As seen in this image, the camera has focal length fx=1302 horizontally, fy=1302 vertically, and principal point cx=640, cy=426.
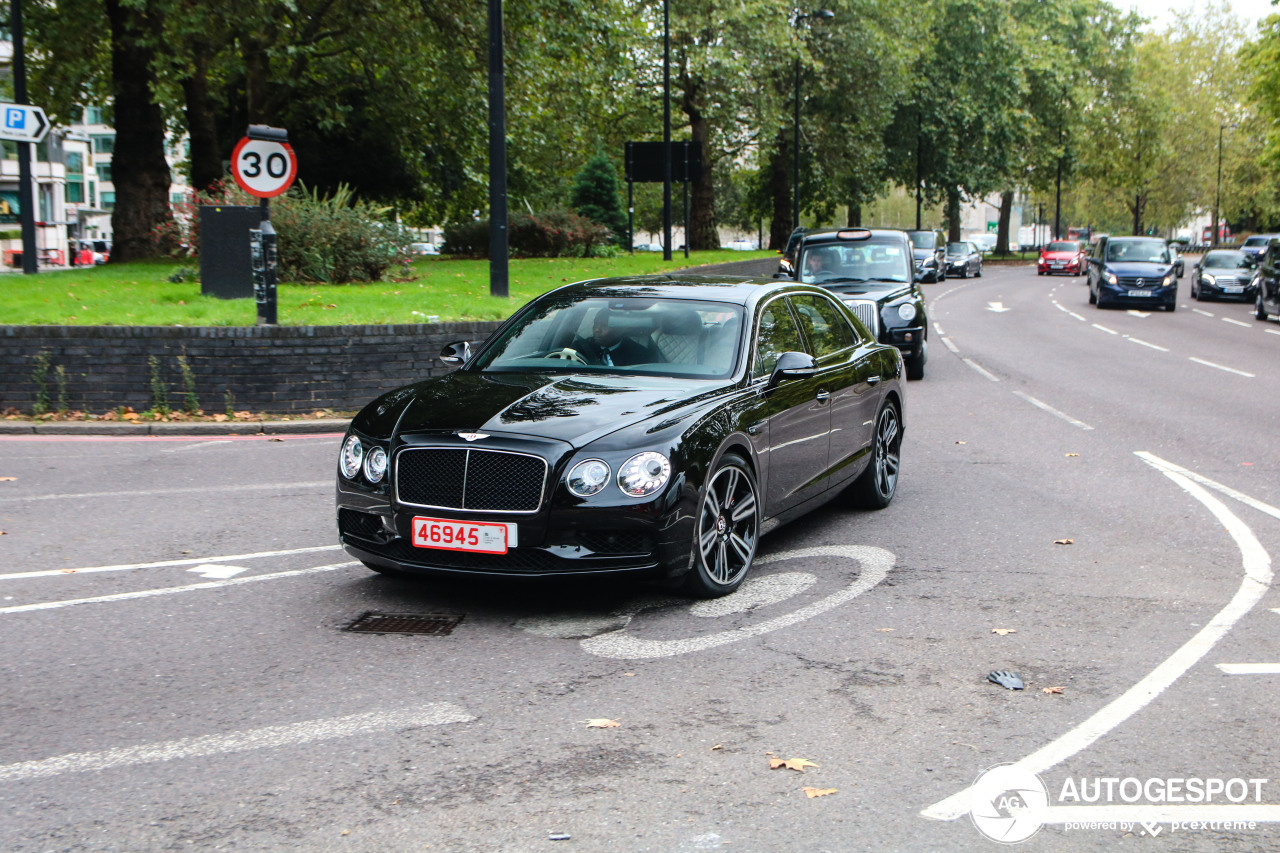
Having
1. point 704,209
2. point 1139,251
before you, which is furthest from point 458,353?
point 704,209

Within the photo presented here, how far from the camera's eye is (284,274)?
1902 centimetres

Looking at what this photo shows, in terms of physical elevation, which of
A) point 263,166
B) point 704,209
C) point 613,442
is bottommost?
point 613,442

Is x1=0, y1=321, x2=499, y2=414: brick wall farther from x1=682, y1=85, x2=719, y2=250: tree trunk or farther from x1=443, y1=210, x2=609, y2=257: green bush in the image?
x1=682, y1=85, x2=719, y2=250: tree trunk

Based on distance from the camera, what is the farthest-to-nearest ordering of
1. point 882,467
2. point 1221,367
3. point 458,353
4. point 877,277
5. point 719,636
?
1. point 1221,367
2. point 877,277
3. point 882,467
4. point 458,353
5. point 719,636

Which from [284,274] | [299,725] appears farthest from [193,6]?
[299,725]

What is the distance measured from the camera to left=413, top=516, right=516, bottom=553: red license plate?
223 inches

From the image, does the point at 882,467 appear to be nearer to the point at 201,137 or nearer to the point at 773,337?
the point at 773,337

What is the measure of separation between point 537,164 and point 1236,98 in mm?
61772

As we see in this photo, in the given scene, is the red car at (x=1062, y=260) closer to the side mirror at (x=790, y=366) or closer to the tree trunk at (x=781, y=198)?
the tree trunk at (x=781, y=198)

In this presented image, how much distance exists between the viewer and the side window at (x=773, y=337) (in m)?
7.03

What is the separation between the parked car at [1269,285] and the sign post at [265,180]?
2386 cm

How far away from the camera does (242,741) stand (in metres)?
4.38

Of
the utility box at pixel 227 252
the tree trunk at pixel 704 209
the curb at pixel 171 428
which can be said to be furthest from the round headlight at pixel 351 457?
the tree trunk at pixel 704 209

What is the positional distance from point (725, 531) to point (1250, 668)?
2354 millimetres
